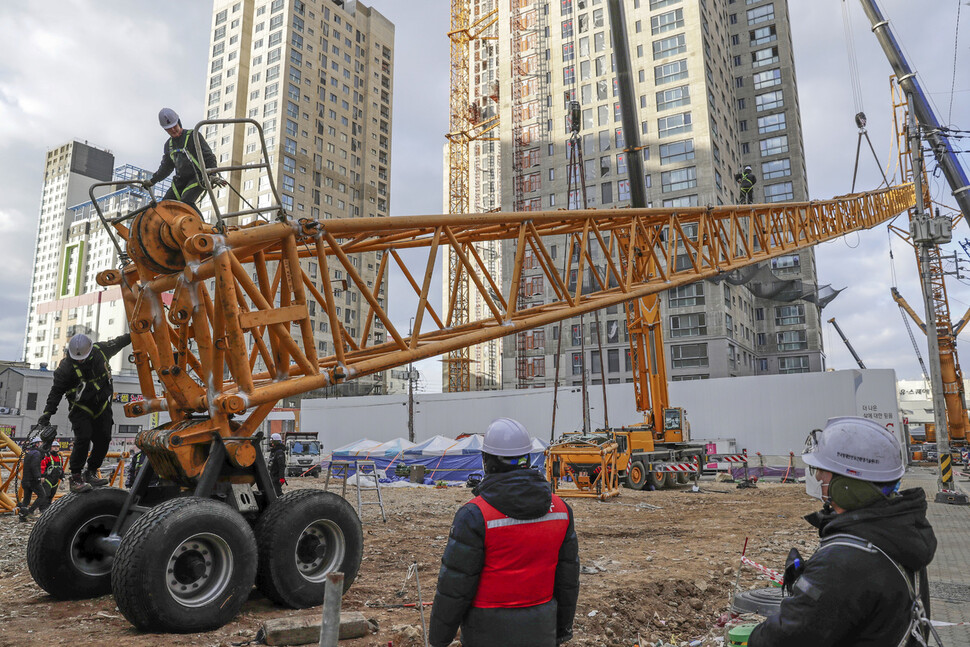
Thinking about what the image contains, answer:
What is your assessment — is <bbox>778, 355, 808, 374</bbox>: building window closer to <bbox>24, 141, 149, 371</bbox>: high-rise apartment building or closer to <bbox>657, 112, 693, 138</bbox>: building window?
<bbox>657, 112, 693, 138</bbox>: building window

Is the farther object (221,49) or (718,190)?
(221,49)

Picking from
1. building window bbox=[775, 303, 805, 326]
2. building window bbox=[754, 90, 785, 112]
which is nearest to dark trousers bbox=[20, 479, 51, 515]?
building window bbox=[775, 303, 805, 326]

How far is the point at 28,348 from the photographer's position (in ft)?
354

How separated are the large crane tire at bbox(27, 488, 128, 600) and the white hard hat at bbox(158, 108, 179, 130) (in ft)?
12.5

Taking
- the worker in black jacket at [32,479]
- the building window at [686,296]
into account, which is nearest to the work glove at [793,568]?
the worker in black jacket at [32,479]

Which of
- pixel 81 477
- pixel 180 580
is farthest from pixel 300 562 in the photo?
pixel 81 477

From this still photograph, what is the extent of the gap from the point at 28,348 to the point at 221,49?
6237 cm

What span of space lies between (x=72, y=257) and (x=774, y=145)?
10403cm

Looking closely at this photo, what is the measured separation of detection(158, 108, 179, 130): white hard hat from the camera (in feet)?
22.5

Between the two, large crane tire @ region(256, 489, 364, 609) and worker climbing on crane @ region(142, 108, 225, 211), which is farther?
worker climbing on crane @ region(142, 108, 225, 211)

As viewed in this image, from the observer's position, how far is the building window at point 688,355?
1953 inches

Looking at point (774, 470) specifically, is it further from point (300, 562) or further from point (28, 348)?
point (28, 348)

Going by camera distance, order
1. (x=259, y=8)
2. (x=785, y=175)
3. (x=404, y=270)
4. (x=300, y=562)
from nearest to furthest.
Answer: (x=300, y=562)
(x=404, y=270)
(x=785, y=175)
(x=259, y=8)

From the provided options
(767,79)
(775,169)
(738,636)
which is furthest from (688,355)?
(738,636)
